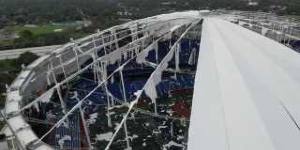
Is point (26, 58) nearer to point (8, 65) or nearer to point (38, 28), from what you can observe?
point (8, 65)

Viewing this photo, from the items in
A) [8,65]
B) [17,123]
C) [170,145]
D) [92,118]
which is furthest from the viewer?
[8,65]

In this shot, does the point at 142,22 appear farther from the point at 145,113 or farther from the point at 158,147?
the point at 158,147

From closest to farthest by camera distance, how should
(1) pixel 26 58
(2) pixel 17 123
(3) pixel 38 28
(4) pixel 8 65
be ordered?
1. (2) pixel 17 123
2. (4) pixel 8 65
3. (1) pixel 26 58
4. (3) pixel 38 28

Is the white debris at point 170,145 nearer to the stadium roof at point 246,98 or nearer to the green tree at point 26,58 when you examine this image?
the stadium roof at point 246,98

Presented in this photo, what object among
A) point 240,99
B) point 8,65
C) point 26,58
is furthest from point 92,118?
point 8,65

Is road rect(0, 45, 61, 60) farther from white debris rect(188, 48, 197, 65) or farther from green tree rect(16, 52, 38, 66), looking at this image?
white debris rect(188, 48, 197, 65)

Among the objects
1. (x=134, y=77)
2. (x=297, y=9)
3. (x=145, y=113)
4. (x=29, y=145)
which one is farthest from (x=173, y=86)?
(x=297, y=9)

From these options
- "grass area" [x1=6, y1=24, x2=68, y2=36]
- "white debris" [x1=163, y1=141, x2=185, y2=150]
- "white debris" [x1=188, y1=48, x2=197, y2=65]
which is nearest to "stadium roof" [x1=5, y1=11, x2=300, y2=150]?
"white debris" [x1=163, y1=141, x2=185, y2=150]

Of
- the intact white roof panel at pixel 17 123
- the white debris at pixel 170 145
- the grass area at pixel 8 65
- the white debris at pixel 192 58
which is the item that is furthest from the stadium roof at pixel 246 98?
the grass area at pixel 8 65
